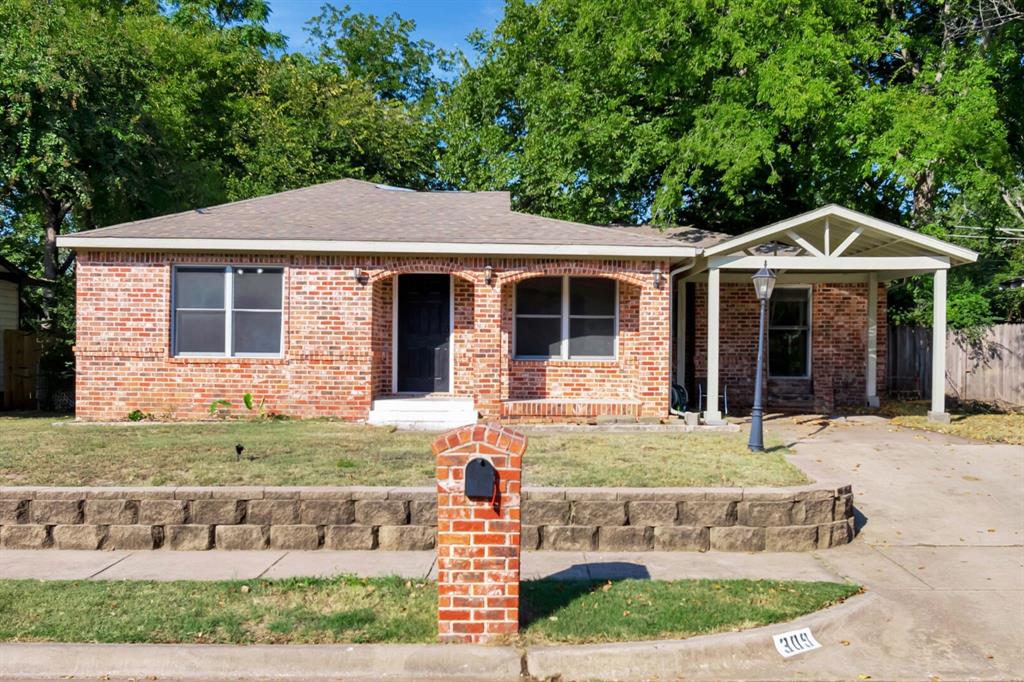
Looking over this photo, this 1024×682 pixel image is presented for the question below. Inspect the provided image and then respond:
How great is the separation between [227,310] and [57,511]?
6.72m

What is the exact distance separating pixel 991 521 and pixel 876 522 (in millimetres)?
Answer: 1167

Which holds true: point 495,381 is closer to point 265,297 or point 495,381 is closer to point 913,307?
point 265,297

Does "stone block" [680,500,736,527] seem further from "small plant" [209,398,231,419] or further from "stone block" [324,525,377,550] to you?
"small plant" [209,398,231,419]

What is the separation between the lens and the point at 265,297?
1277cm

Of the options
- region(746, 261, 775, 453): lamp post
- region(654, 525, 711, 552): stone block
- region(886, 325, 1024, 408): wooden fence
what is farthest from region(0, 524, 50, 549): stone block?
region(886, 325, 1024, 408): wooden fence

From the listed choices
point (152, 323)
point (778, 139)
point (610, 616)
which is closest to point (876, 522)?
point (610, 616)

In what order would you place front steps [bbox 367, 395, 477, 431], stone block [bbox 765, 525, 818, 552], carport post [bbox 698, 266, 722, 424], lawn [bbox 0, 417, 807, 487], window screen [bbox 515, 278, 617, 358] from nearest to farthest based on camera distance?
stone block [bbox 765, 525, 818, 552], lawn [bbox 0, 417, 807, 487], front steps [bbox 367, 395, 477, 431], carport post [bbox 698, 266, 722, 424], window screen [bbox 515, 278, 617, 358]

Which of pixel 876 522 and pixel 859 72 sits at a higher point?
pixel 859 72

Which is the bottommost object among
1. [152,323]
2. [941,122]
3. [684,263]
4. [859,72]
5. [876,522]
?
[876,522]

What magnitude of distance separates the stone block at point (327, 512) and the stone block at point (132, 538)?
130cm

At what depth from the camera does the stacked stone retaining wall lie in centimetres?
636

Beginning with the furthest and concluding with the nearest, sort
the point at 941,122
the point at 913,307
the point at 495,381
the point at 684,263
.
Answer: the point at 913,307 → the point at 941,122 → the point at 684,263 → the point at 495,381

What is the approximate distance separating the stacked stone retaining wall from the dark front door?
7375 millimetres

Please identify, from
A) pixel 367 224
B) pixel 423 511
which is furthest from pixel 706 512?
pixel 367 224
